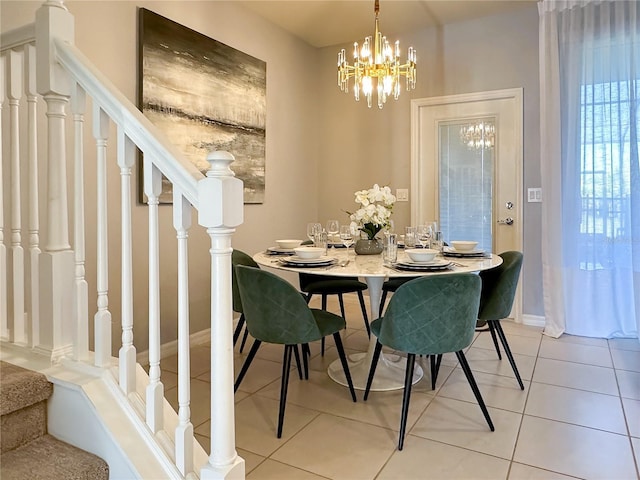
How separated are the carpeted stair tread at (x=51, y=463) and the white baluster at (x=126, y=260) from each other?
20 cm

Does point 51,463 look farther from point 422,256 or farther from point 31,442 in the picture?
point 422,256

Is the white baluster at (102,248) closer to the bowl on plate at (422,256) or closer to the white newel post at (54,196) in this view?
the white newel post at (54,196)

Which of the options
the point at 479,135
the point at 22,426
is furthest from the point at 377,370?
the point at 479,135

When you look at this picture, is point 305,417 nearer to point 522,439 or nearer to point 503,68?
point 522,439

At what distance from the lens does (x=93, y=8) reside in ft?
8.55

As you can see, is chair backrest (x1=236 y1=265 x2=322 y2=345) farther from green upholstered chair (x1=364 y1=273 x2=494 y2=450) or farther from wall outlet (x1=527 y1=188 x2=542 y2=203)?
wall outlet (x1=527 y1=188 x2=542 y2=203)

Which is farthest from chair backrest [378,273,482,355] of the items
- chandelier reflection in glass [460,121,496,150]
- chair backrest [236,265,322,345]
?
chandelier reflection in glass [460,121,496,150]

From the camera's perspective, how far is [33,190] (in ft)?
4.64

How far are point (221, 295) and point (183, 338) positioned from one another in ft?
0.55

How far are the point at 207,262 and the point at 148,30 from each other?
5.36ft

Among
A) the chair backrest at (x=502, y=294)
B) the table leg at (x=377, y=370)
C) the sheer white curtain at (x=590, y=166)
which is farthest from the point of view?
the sheer white curtain at (x=590, y=166)

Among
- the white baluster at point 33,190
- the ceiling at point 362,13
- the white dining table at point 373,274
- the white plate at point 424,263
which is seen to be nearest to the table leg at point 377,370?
the white dining table at point 373,274

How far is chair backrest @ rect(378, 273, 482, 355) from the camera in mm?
1946

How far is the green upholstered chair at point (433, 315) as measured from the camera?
1.95 m
